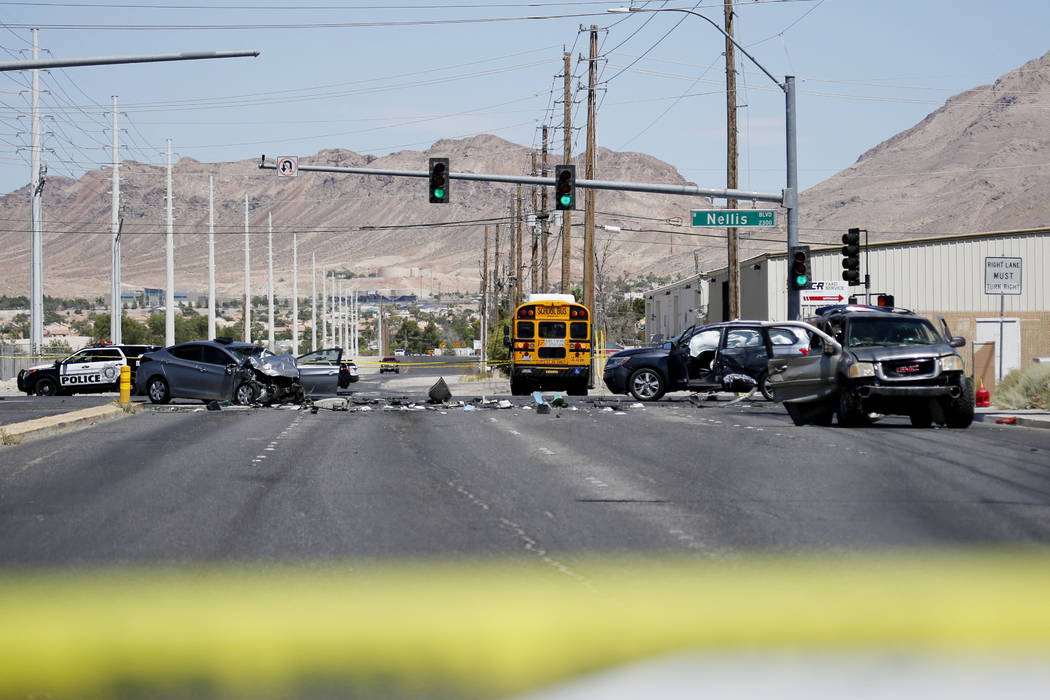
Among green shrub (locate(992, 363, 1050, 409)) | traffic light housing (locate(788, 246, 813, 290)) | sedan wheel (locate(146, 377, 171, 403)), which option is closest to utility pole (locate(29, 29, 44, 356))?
sedan wheel (locate(146, 377, 171, 403))

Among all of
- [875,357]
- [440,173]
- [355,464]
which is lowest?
[355,464]

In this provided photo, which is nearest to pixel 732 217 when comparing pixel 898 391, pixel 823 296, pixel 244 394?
pixel 823 296

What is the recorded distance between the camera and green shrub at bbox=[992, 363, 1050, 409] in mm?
28609

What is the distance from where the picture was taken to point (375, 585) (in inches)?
334

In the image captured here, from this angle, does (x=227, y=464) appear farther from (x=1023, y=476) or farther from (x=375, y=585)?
(x=1023, y=476)

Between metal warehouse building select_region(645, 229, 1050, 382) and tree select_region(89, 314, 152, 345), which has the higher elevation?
metal warehouse building select_region(645, 229, 1050, 382)

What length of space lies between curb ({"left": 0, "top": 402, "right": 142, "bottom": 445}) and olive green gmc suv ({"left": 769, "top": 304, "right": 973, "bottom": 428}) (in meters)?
13.1

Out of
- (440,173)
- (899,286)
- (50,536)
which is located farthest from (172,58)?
(899,286)

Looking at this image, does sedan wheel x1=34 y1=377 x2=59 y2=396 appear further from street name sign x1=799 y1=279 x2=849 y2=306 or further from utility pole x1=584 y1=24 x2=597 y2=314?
street name sign x1=799 y1=279 x2=849 y2=306

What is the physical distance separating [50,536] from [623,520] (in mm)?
4860

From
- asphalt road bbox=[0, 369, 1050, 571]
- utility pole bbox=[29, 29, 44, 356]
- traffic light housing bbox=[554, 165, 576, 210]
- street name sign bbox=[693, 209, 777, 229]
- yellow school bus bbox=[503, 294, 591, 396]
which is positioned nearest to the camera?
asphalt road bbox=[0, 369, 1050, 571]

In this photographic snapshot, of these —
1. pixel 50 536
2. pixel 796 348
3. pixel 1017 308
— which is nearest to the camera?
pixel 50 536

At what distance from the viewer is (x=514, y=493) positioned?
1317 centimetres

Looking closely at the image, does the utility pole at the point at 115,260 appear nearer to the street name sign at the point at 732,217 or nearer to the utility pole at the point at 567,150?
the utility pole at the point at 567,150
